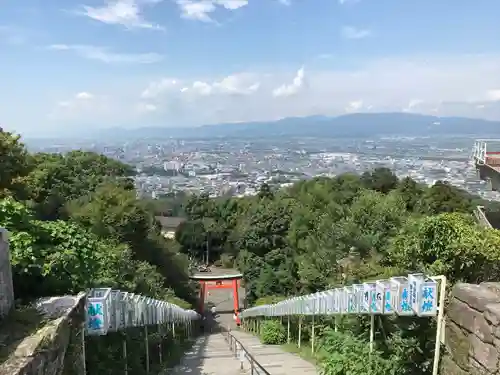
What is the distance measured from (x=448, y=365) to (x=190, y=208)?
57.6 meters

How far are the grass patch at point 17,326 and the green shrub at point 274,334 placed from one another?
41.5 ft

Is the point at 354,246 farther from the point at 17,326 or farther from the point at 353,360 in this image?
the point at 17,326

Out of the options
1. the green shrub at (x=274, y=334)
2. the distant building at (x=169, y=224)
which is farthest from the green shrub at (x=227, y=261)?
the green shrub at (x=274, y=334)

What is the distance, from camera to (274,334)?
1656 cm

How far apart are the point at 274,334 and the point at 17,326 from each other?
13.1m

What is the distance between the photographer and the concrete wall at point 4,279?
14.6ft

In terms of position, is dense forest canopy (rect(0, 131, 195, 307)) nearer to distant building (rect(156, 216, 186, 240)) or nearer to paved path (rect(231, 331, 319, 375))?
paved path (rect(231, 331, 319, 375))

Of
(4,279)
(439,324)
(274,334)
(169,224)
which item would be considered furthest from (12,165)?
(169,224)

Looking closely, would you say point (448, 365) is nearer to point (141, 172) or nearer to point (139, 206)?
point (139, 206)

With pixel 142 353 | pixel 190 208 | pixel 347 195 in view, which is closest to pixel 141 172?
pixel 190 208

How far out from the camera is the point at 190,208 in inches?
2432

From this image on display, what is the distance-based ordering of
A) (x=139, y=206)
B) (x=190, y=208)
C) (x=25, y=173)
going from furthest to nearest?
(x=190, y=208), (x=139, y=206), (x=25, y=173)

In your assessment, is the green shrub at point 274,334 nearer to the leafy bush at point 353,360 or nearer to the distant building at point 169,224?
the leafy bush at point 353,360

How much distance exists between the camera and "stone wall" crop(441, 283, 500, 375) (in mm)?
4224
